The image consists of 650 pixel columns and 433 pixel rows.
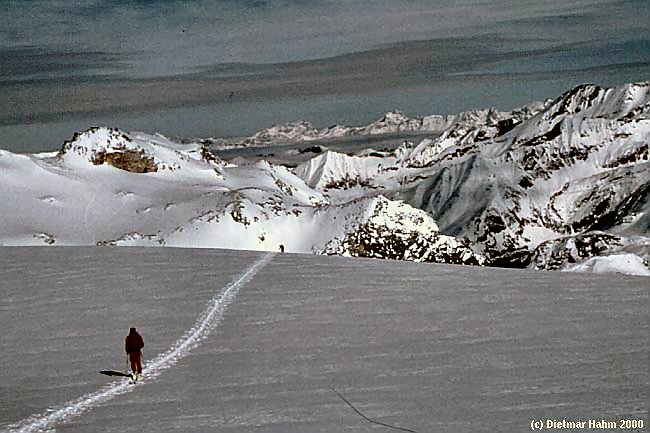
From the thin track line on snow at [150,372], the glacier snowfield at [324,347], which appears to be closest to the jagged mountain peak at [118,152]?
the glacier snowfield at [324,347]

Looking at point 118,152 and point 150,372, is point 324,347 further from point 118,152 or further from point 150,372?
point 118,152

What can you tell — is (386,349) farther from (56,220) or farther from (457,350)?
(56,220)

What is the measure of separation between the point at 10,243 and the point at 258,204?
16.6 m

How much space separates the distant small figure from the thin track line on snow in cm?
24

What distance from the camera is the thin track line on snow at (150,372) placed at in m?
13.5

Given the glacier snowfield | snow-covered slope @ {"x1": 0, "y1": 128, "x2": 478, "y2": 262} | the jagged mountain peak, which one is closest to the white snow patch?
snow-covered slope @ {"x1": 0, "y1": 128, "x2": 478, "y2": 262}

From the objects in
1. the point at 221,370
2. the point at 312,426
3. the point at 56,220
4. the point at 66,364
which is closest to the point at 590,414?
the point at 312,426

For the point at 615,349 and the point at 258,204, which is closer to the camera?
the point at 615,349

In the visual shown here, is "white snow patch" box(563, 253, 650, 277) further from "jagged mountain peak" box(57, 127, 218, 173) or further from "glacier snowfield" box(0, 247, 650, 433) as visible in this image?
"glacier snowfield" box(0, 247, 650, 433)

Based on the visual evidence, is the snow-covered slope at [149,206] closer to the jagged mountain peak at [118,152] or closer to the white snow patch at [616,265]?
the jagged mountain peak at [118,152]

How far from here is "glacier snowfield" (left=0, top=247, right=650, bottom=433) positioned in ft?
44.0

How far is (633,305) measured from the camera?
22328 mm

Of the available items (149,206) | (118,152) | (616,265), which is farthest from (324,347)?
(616,265)

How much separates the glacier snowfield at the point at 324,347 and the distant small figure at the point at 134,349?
0.94 ft
